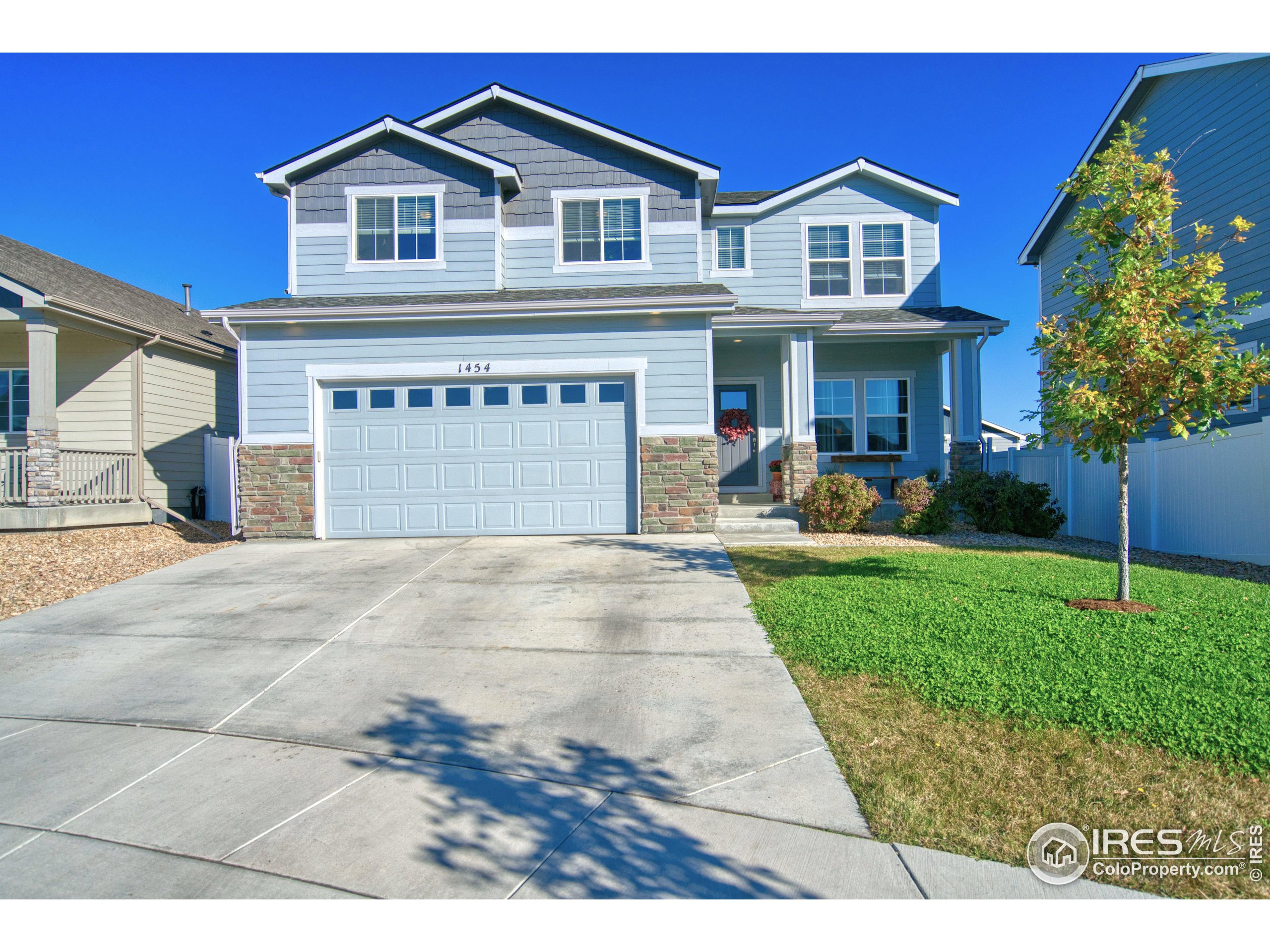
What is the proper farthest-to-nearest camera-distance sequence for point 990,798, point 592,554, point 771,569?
point 592,554 < point 771,569 < point 990,798

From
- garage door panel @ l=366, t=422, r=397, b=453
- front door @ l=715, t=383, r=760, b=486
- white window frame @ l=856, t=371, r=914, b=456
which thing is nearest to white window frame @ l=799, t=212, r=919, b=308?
white window frame @ l=856, t=371, r=914, b=456

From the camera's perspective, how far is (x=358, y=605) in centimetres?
763

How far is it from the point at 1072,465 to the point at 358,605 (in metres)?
11.4

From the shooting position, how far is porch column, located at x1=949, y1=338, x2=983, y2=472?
15.2 meters

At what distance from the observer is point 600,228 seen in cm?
1366

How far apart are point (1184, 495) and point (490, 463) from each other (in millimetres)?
10005

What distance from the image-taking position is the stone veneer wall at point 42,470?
13.3 meters

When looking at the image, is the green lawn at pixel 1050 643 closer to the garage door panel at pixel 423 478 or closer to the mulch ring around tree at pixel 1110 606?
the mulch ring around tree at pixel 1110 606

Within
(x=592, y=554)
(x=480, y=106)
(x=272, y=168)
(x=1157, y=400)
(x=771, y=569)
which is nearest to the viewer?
(x=1157, y=400)

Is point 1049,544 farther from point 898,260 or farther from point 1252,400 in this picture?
point 898,260

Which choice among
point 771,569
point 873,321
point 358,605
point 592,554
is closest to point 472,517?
point 592,554

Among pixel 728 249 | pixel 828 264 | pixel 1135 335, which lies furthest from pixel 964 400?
pixel 1135 335

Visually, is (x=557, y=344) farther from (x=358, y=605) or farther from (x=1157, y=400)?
(x=1157, y=400)

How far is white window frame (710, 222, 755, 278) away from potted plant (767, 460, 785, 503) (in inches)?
167
